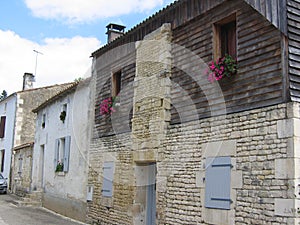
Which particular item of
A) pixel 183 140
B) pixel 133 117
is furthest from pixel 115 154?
pixel 183 140

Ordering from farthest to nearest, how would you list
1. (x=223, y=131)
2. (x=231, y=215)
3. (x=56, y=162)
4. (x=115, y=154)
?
(x=56, y=162) < (x=115, y=154) < (x=223, y=131) < (x=231, y=215)

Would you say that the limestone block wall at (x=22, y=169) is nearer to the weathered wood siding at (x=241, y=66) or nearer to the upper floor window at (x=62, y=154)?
the upper floor window at (x=62, y=154)

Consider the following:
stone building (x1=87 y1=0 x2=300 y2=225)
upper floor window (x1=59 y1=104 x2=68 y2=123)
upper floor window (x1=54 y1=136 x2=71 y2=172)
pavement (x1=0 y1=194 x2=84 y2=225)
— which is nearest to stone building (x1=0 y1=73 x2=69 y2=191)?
pavement (x1=0 y1=194 x2=84 y2=225)

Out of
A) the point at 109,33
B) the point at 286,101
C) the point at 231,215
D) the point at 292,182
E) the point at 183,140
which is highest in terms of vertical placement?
the point at 109,33

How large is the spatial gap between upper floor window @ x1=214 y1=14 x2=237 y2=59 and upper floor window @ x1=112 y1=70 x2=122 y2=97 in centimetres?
441

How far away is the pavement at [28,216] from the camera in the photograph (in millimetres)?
11997

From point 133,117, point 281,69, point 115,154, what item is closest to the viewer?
point 281,69

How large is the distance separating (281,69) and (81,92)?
8.58m

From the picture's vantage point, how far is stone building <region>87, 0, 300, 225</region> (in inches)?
254

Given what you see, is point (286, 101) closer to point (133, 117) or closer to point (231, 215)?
point (231, 215)

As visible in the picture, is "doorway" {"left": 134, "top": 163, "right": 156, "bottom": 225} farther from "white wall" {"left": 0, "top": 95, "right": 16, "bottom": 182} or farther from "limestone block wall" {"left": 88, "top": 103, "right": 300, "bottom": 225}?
"white wall" {"left": 0, "top": 95, "right": 16, "bottom": 182}

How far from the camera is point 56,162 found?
15273mm

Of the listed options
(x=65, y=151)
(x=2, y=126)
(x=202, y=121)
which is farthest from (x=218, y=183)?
(x=2, y=126)

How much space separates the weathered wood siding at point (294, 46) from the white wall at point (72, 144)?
793 centimetres
